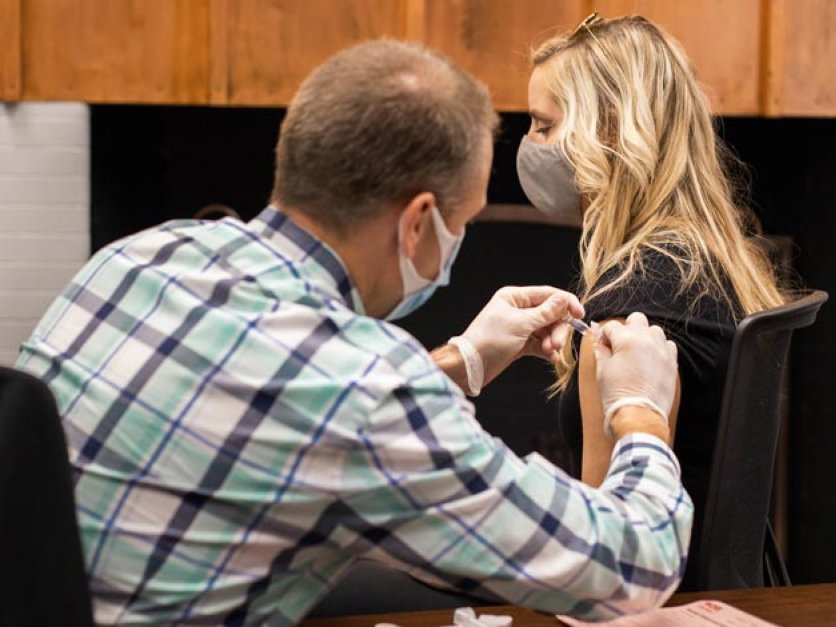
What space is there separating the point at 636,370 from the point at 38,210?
8.66ft

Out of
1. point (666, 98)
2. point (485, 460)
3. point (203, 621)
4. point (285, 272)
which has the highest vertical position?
point (666, 98)

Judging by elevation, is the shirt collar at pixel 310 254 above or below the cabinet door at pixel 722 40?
below

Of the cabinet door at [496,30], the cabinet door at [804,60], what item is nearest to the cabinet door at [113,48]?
the cabinet door at [496,30]

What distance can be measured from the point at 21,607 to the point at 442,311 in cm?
349

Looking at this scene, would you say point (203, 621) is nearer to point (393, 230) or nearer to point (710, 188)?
point (393, 230)

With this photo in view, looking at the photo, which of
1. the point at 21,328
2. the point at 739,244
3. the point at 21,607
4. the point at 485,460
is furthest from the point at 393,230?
the point at 21,328

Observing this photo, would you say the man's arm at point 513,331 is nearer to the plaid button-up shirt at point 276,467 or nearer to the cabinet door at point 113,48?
the plaid button-up shirt at point 276,467

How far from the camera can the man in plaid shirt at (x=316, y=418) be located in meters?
1.16

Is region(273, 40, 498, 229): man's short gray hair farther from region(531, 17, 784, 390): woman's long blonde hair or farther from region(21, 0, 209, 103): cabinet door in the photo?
region(21, 0, 209, 103): cabinet door

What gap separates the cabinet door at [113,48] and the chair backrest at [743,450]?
2.37 metres

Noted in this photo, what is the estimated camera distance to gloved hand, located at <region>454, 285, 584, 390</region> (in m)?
2.03

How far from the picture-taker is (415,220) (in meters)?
1.30

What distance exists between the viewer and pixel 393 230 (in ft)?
4.30

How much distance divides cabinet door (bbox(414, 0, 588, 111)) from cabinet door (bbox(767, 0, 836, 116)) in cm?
60
